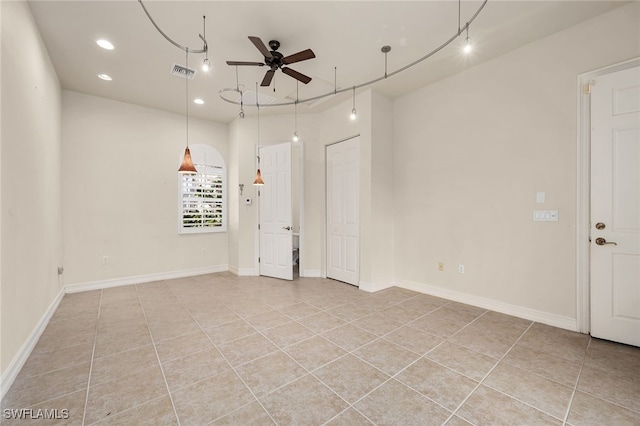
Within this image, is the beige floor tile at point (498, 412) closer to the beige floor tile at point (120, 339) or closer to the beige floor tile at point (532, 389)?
the beige floor tile at point (532, 389)

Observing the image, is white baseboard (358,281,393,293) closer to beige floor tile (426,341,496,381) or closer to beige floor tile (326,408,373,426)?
beige floor tile (426,341,496,381)

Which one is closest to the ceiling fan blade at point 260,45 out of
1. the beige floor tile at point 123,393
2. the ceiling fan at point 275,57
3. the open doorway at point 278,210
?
the ceiling fan at point 275,57

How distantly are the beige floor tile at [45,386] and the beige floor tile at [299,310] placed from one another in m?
1.94

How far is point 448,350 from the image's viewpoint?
251 centimetres

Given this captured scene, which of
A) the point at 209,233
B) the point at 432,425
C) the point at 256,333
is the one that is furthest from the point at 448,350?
the point at 209,233

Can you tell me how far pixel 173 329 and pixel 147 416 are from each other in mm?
1380

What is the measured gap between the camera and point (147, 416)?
1.72m

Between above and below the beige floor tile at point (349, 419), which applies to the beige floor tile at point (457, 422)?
below

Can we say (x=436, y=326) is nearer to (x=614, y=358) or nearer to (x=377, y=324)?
(x=377, y=324)

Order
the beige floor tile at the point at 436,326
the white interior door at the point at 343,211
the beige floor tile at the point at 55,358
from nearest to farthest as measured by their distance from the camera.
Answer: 1. the beige floor tile at the point at 55,358
2. the beige floor tile at the point at 436,326
3. the white interior door at the point at 343,211

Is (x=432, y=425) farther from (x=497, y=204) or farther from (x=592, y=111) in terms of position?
(x=592, y=111)

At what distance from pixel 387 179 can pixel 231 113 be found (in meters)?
3.23

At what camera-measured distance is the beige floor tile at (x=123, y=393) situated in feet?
5.84

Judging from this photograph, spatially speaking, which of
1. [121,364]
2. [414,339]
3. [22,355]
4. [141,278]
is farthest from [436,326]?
[141,278]
